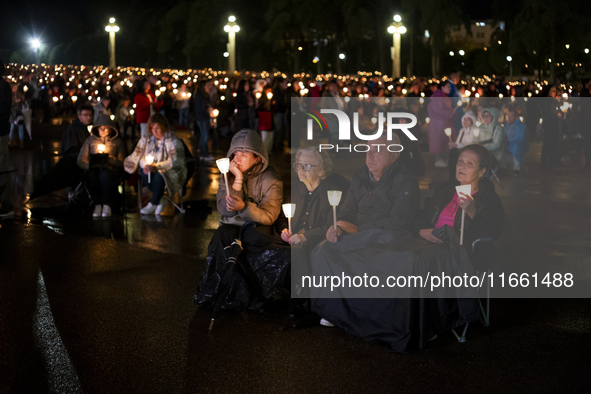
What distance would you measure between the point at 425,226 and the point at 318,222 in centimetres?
81

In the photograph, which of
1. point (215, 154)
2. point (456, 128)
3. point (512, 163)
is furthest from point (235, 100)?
point (512, 163)

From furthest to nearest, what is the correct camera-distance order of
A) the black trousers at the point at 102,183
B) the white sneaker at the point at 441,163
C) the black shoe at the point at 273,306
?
the white sneaker at the point at 441,163
the black trousers at the point at 102,183
the black shoe at the point at 273,306

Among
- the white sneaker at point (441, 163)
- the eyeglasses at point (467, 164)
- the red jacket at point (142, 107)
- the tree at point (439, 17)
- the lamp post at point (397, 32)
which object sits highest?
the tree at point (439, 17)

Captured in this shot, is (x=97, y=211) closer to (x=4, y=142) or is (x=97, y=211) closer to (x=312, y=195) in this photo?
(x=4, y=142)

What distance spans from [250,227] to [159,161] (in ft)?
14.9

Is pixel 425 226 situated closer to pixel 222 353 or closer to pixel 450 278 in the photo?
pixel 450 278

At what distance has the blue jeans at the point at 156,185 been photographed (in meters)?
9.84

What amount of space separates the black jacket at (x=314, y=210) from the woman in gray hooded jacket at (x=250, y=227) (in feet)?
0.73

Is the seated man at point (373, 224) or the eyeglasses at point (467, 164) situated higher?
the eyeglasses at point (467, 164)

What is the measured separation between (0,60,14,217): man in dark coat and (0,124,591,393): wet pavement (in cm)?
132

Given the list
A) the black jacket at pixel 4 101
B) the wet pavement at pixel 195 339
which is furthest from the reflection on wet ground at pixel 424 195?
the black jacket at pixel 4 101

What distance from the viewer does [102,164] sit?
976 centimetres

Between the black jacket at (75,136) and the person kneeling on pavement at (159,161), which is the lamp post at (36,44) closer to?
the black jacket at (75,136)

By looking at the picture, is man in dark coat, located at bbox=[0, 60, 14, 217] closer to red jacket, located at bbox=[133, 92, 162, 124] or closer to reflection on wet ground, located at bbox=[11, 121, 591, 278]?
reflection on wet ground, located at bbox=[11, 121, 591, 278]
